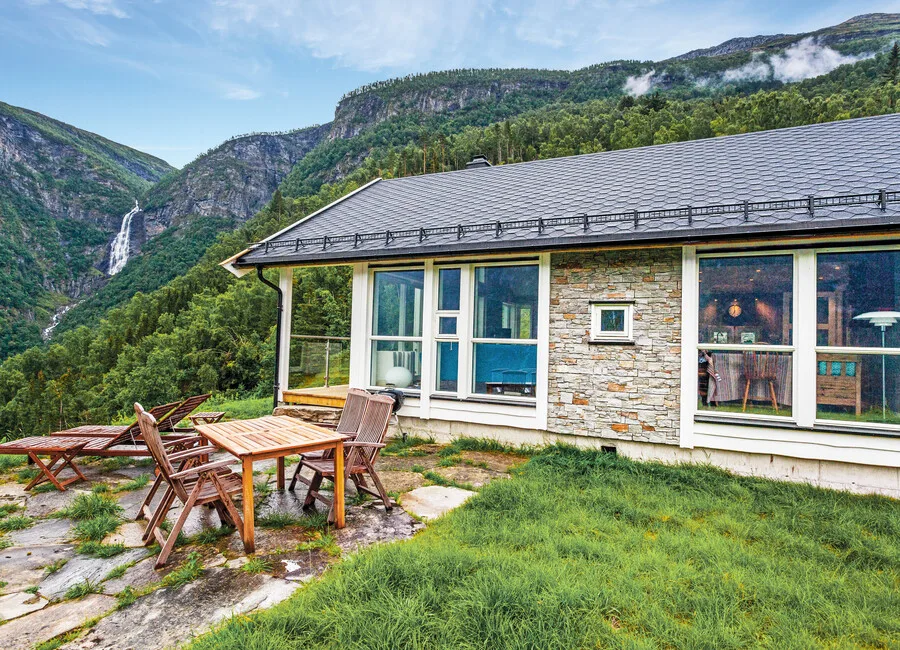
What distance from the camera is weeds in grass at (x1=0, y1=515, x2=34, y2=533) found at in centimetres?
382

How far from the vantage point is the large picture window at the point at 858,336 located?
4.56 meters

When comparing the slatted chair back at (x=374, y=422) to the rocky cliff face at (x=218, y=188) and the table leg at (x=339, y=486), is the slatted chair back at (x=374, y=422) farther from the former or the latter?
the rocky cliff face at (x=218, y=188)

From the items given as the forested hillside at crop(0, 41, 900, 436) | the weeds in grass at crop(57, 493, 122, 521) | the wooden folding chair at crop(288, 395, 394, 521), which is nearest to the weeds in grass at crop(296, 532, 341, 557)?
the wooden folding chair at crop(288, 395, 394, 521)

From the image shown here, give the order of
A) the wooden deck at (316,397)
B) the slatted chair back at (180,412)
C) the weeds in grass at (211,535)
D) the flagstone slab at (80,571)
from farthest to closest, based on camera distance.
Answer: the wooden deck at (316,397)
the slatted chair back at (180,412)
the weeds in grass at (211,535)
the flagstone slab at (80,571)

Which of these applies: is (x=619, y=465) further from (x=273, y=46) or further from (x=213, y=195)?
(x=213, y=195)

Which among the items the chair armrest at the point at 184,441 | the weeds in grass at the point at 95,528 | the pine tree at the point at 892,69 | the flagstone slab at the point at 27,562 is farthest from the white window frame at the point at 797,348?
the pine tree at the point at 892,69

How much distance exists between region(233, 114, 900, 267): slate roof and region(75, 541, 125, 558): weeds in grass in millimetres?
4555

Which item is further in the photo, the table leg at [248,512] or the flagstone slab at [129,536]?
the flagstone slab at [129,536]

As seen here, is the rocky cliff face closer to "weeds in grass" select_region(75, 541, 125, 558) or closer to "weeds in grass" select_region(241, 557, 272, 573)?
"weeds in grass" select_region(75, 541, 125, 558)

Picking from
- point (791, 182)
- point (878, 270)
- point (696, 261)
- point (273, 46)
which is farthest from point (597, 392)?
point (273, 46)

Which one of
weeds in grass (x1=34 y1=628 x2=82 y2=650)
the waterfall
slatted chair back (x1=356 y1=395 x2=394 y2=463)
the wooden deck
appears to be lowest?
weeds in grass (x1=34 y1=628 x2=82 y2=650)

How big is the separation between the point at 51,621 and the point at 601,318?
546 cm

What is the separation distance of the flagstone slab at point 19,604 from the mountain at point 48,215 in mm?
74294

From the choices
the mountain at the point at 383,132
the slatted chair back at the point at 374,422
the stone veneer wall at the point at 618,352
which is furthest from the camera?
the mountain at the point at 383,132
